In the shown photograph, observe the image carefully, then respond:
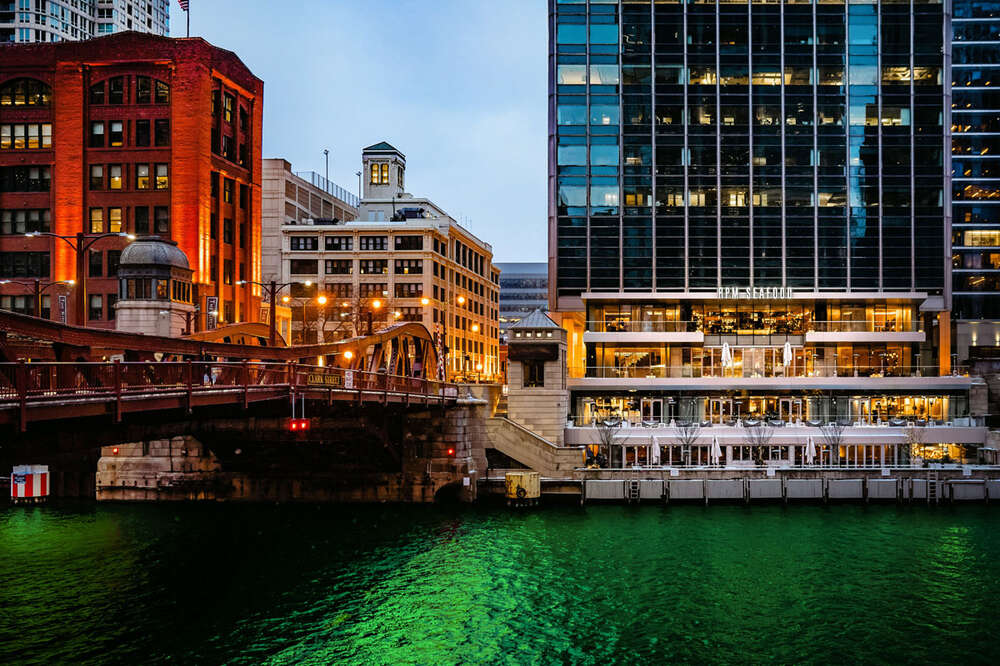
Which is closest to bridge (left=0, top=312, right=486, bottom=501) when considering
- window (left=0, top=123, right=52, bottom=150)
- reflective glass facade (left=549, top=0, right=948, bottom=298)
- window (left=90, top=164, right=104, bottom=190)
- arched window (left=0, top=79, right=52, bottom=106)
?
reflective glass facade (left=549, top=0, right=948, bottom=298)

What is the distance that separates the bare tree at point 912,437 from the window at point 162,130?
6657 cm

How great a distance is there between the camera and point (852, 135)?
3155 inches

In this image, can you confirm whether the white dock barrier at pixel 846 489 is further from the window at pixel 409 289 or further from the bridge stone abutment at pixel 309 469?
the window at pixel 409 289

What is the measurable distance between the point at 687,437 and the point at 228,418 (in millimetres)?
37197

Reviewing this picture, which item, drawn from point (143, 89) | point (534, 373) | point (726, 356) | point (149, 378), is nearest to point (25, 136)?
point (143, 89)

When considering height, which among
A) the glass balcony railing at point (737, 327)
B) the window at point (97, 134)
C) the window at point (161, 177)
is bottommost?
the glass balcony railing at point (737, 327)

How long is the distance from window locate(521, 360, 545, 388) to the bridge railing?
21804mm

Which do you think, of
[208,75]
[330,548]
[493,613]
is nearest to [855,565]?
[493,613]

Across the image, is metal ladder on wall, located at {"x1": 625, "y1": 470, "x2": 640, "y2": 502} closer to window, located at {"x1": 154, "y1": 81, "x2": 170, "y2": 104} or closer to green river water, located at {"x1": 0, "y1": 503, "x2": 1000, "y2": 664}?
green river water, located at {"x1": 0, "y1": 503, "x2": 1000, "y2": 664}

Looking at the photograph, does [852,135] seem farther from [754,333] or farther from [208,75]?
[208,75]

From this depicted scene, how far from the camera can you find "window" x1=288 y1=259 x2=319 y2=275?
11512 centimetres

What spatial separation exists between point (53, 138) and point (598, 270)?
51.1 m

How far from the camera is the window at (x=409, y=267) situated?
374ft

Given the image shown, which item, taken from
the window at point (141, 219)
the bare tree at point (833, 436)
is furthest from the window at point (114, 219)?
the bare tree at point (833, 436)
